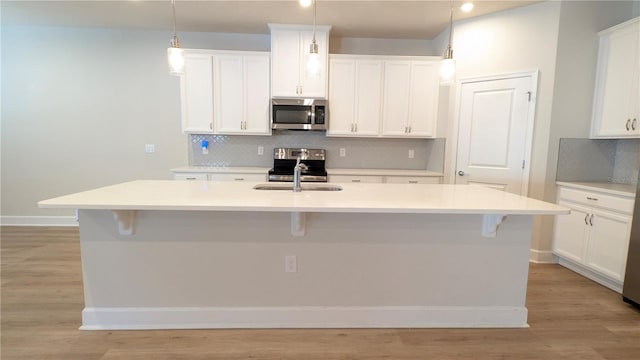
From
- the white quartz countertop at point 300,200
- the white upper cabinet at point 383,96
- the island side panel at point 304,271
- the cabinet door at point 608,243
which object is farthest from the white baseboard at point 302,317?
the white upper cabinet at point 383,96

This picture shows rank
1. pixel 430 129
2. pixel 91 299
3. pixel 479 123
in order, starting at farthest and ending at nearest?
pixel 430 129, pixel 479 123, pixel 91 299

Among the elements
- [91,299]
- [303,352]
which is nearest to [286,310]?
[303,352]

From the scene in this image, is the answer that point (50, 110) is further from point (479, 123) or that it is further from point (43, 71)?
point (479, 123)

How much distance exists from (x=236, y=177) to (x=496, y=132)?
9.99 ft

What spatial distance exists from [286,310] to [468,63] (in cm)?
336

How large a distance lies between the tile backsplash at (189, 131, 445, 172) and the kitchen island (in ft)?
7.49

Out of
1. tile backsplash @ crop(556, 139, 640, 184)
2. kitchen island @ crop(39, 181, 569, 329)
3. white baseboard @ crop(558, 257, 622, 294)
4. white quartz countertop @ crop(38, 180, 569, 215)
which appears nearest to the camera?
white quartz countertop @ crop(38, 180, 569, 215)

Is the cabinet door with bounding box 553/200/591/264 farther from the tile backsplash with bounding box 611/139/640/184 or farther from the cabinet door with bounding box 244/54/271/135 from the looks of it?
the cabinet door with bounding box 244/54/271/135

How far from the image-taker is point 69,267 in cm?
314

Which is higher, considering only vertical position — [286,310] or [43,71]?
[43,71]

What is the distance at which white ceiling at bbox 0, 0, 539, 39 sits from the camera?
134 inches

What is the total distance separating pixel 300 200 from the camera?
195 centimetres

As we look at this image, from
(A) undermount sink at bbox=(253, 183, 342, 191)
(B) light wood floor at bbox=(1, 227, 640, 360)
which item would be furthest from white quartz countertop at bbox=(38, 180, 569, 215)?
(B) light wood floor at bbox=(1, 227, 640, 360)

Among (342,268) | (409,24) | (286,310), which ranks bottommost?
(286,310)
